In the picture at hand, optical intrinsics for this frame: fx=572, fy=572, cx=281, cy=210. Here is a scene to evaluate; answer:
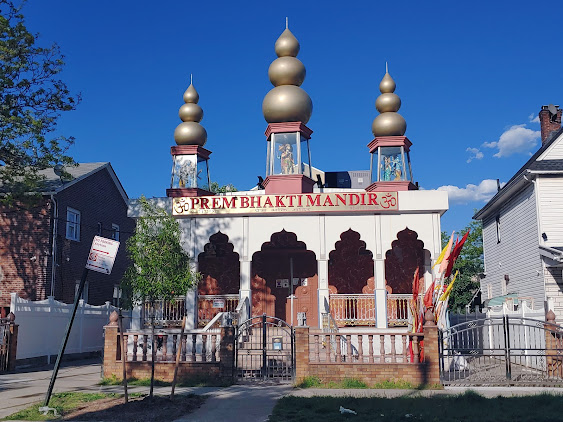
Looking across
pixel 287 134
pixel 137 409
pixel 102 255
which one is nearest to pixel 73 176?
pixel 287 134

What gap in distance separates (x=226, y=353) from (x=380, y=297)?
7719mm

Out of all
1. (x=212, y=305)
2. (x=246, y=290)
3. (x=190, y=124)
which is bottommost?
(x=212, y=305)

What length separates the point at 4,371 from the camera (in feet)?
54.0

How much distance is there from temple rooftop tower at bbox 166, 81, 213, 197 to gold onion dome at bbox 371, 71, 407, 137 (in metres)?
7.39

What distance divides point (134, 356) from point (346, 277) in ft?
34.4

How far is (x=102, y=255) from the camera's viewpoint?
10125 mm

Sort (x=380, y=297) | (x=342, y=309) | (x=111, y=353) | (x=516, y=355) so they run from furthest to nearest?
(x=342, y=309) → (x=380, y=297) → (x=111, y=353) → (x=516, y=355)

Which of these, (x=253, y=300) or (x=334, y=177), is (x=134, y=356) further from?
(x=334, y=177)

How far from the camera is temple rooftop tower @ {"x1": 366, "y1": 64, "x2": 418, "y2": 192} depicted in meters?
22.8

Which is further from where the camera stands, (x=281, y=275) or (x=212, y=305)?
(x=281, y=275)

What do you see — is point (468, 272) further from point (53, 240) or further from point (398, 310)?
point (53, 240)

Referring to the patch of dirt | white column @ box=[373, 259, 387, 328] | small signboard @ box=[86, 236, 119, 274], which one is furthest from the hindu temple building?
small signboard @ box=[86, 236, 119, 274]

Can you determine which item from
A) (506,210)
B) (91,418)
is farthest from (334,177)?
(91,418)

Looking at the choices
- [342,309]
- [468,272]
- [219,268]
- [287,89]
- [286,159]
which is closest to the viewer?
[342,309]
